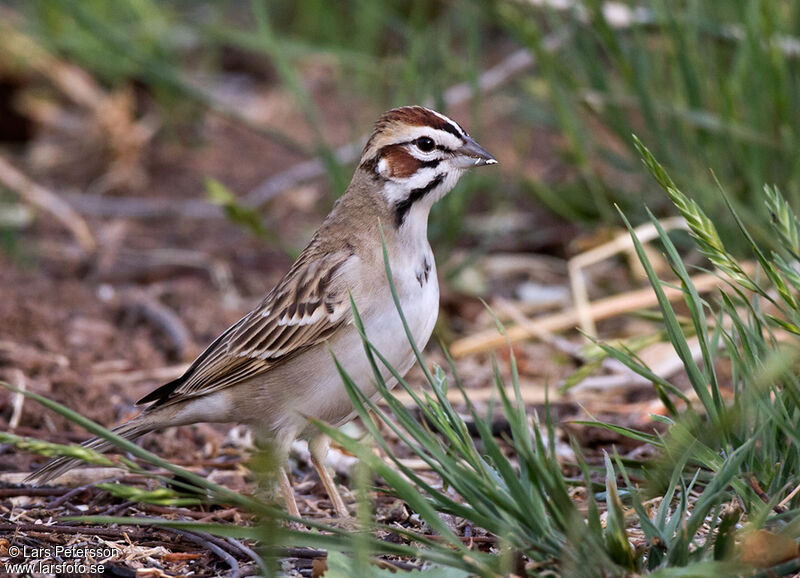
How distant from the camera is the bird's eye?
3916 mm

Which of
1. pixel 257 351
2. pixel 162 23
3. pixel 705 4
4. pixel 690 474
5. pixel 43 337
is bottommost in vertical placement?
pixel 690 474

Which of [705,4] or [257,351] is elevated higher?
[705,4]

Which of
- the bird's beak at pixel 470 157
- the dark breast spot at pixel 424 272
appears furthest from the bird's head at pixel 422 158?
the dark breast spot at pixel 424 272

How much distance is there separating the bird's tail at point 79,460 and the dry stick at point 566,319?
1801 millimetres

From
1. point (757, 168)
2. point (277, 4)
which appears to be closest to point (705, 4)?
point (757, 168)

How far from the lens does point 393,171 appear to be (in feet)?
13.0

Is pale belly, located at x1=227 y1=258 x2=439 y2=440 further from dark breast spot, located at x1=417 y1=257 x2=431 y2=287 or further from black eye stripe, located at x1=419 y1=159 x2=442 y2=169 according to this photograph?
black eye stripe, located at x1=419 y1=159 x2=442 y2=169

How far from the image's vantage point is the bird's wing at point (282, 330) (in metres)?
3.73

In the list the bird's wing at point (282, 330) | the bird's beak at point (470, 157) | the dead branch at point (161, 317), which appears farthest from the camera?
the dead branch at point (161, 317)

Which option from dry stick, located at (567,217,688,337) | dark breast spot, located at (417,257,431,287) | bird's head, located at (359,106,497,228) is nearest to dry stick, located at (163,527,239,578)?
dark breast spot, located at (417,257,431,287)

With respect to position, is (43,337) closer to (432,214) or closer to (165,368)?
(165,368)

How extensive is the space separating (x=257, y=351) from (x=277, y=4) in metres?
6.55

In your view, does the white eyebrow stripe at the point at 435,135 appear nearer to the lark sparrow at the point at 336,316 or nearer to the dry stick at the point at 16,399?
the lark sparrow at the point at 336,316

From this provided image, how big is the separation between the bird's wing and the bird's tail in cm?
9
